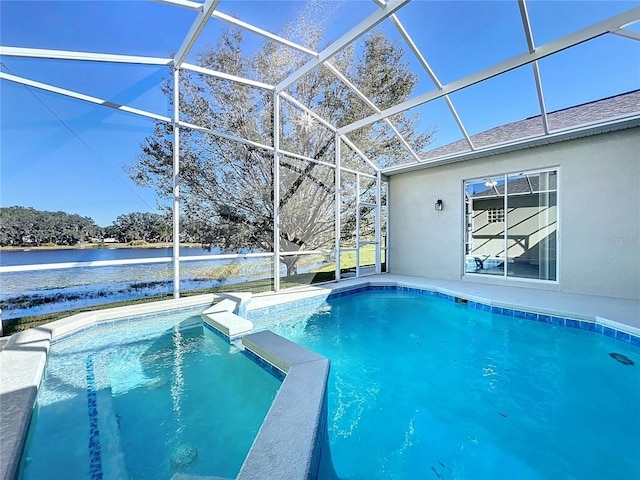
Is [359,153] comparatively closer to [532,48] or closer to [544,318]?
[532,48]

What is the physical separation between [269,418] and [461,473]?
1.46 m

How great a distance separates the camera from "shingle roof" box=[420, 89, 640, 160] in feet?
18.5

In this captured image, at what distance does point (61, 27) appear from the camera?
4.15 meters

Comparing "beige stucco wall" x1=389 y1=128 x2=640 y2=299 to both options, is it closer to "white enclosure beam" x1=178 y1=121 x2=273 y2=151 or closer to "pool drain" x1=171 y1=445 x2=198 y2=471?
"white enclosure beam" x1=178 y1=121 x2=273 y2=151

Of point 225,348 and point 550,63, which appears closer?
point 225,348

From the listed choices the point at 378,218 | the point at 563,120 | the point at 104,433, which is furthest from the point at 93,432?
the point at 563,120

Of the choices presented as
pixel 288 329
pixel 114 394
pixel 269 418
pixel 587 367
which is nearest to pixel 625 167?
pixel 587 367

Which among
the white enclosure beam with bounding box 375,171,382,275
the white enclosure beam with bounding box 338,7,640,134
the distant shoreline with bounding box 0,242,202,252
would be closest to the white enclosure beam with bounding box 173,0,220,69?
the distant shoreline with bounding box 0,242,202,252

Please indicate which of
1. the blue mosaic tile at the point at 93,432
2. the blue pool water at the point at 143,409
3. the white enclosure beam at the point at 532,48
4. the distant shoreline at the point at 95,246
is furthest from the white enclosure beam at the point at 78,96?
the white enclosure beam at the point at 532,48

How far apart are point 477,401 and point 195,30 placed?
6.19 metres

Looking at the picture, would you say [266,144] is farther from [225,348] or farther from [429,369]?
[429,369]

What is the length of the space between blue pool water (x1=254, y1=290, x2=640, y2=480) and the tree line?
8.57 ft

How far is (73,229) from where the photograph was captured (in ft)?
14.9

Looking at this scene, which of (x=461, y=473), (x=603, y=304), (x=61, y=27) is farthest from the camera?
(x=603, y=304)
